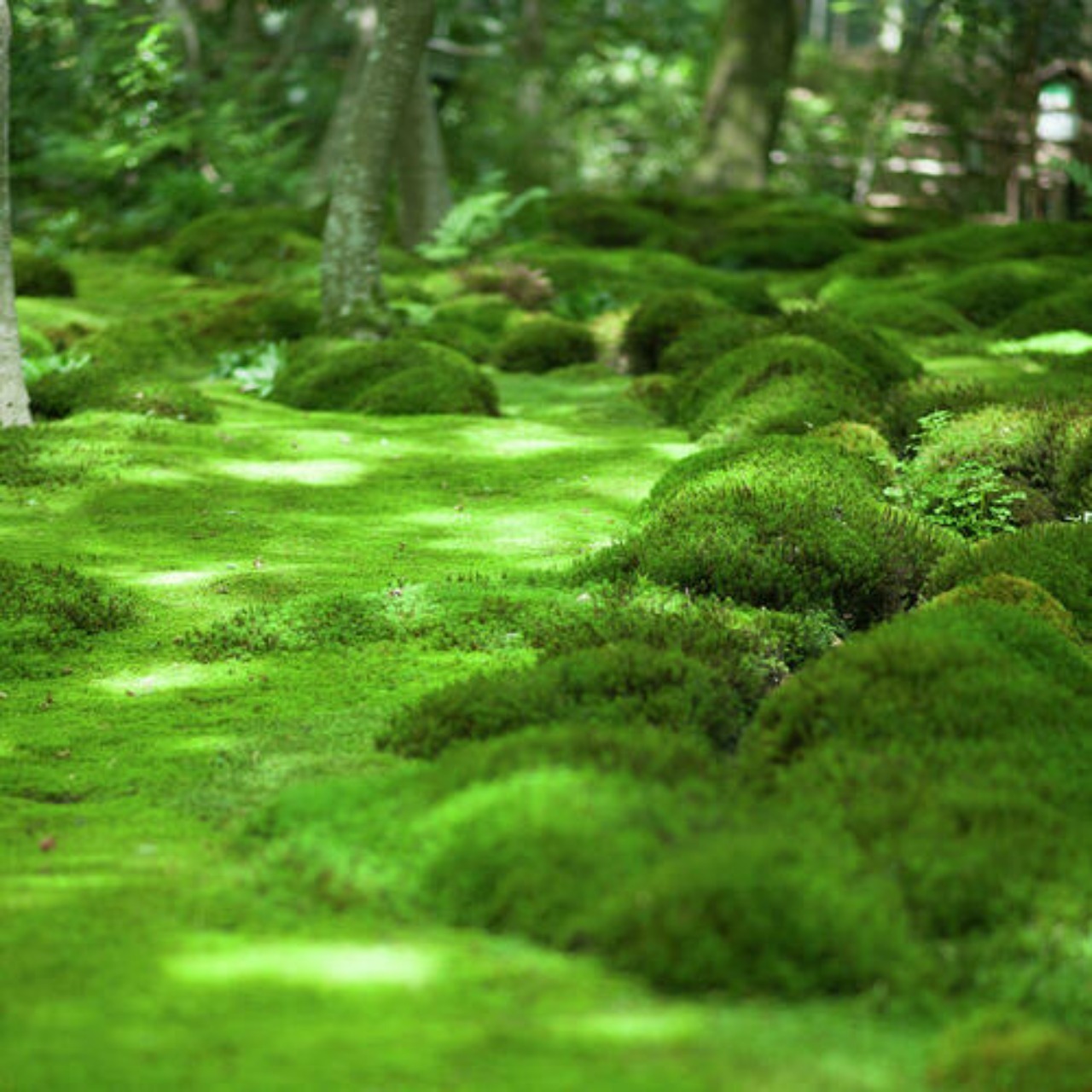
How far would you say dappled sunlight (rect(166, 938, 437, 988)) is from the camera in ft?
8.87

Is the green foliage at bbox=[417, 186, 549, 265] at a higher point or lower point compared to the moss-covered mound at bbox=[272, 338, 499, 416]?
higher

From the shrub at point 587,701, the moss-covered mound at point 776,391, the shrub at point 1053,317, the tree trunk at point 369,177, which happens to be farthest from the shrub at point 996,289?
the shrub at point 587,701

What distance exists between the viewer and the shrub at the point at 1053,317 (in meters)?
11.7

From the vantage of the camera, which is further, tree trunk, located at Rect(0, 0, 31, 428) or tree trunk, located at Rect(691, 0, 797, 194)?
tree trunk, located at Rect(691, 0, 797, 194)

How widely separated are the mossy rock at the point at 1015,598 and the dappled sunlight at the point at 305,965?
109 inches

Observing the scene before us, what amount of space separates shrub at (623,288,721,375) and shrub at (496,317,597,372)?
1.96ft

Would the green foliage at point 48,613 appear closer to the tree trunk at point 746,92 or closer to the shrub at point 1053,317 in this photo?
the shrub at point 1053,317

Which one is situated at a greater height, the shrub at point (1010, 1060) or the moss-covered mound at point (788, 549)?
the moss-covered mound at point (788, 549)

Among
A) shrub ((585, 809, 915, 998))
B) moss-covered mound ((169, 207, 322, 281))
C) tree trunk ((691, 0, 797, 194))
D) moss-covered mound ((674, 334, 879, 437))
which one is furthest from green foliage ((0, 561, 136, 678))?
tree trunk ((691, 0, 797, 194))

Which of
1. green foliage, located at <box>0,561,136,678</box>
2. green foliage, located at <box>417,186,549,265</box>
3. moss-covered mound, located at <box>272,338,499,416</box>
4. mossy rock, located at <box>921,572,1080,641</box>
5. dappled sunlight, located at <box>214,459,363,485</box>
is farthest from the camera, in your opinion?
green foliage, located at <box>417,186,549,265</box>

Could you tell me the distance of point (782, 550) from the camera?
18.6 feet

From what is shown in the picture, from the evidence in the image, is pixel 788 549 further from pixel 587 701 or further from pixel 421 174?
pixel 421 174

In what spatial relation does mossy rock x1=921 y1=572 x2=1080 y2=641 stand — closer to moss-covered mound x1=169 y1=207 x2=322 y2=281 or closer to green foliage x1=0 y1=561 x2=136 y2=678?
green foliage x1=0 y1=561 x2=136 y2=678

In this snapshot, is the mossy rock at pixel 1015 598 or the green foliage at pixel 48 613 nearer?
the mossy rock at pixel 1015 598
